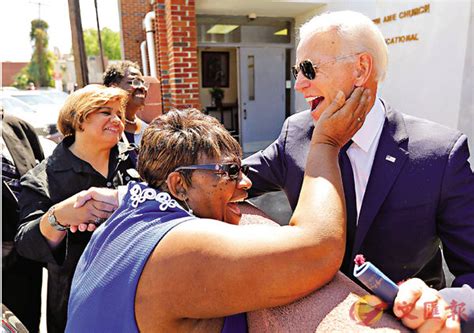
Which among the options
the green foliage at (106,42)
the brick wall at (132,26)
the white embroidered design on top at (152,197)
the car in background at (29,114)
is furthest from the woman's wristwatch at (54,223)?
the green foliage at (106,42)

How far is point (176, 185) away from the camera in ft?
3.63

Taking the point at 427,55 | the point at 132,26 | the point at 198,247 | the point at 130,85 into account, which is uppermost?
the point at 132,26

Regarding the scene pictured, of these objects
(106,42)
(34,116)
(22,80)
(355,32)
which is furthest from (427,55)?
(106,42)

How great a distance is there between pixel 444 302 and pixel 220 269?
2.01 feet

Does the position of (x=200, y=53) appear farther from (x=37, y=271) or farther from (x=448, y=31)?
(x=37, y=271)

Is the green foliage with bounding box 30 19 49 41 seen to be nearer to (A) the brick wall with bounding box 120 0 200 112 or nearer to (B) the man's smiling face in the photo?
(A) the brick wall with bounding box 120 0 200 112

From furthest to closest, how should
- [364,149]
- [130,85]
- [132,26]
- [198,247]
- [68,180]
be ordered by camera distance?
1. [132,26]
2. [130,85]
3. [68,180]
4. [364,149]
5. [198,247]

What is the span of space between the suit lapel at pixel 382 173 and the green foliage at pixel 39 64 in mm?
55435

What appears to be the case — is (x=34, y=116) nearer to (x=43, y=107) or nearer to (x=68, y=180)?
(x=43, y=107)

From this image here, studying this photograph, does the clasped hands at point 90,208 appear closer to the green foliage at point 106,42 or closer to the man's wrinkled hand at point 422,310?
the man's wrinkled hand at point 422,310

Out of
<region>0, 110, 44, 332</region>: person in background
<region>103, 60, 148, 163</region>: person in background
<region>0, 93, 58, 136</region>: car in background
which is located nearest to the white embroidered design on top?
<region>0, 110, 44, 332</region>: person in background

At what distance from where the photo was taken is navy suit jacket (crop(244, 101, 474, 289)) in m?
1.30

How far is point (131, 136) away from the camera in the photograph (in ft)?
10.9

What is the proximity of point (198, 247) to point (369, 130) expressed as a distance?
92cm
